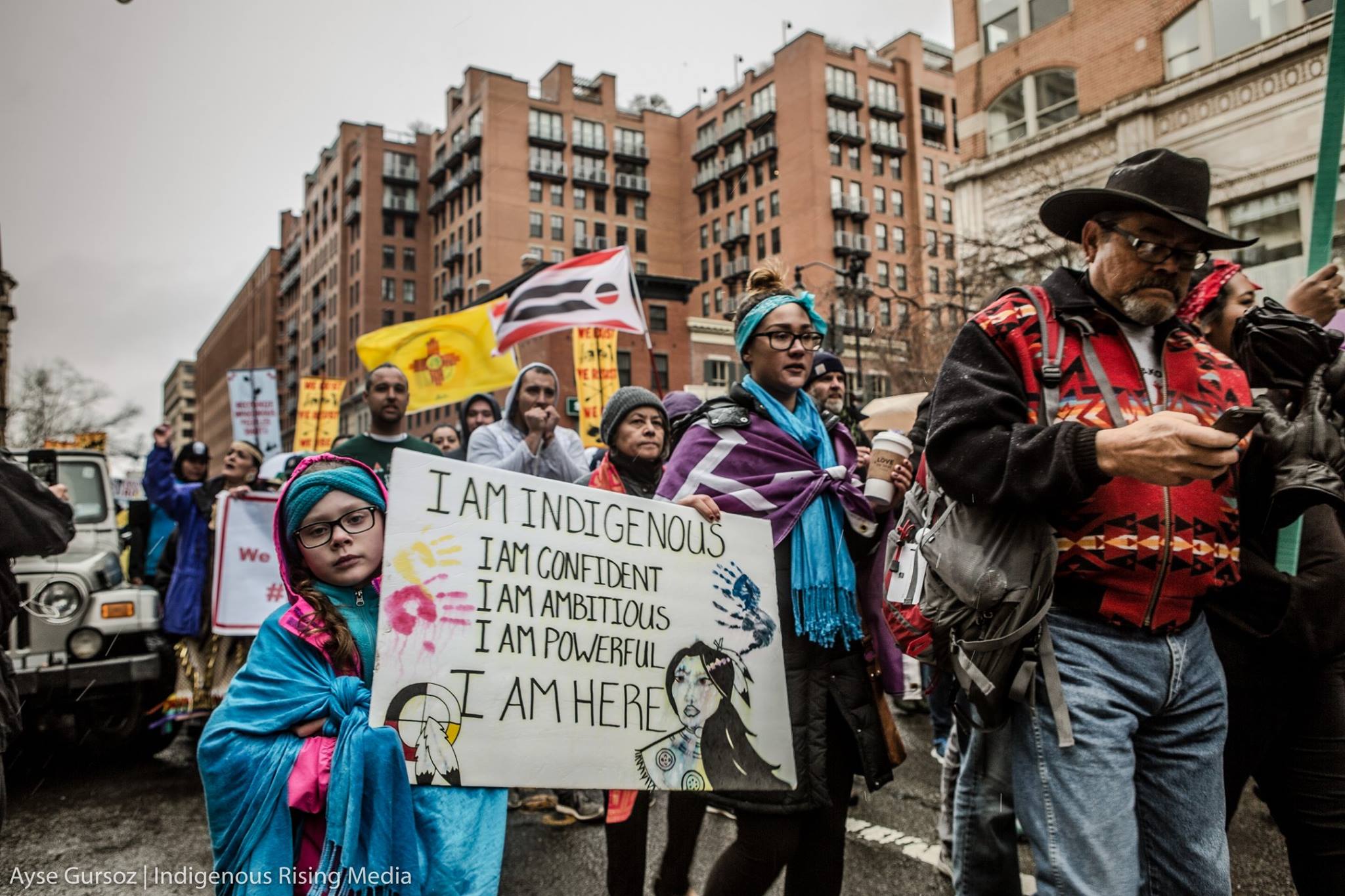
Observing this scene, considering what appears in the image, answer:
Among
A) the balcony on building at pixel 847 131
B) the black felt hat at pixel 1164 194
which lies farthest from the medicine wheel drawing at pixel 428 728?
the balcony on building at pixel 847 131

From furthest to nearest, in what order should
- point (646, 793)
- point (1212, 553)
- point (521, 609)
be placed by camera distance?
point (646, 793) → point (521, 609) → point (1212, 553)

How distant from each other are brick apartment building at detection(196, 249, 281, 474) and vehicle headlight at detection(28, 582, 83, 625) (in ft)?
324

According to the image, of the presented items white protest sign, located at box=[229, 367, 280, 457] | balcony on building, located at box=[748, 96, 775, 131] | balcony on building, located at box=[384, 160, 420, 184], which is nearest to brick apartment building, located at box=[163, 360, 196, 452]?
balcony on building, located at box=[384, 160, 420, 184]

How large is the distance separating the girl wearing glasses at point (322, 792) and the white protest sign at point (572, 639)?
0.09m

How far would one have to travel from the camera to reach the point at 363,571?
246cm

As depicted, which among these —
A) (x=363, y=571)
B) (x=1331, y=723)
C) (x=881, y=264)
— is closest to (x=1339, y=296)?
(x=1331, y=723)

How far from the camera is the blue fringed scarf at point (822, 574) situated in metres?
2.87

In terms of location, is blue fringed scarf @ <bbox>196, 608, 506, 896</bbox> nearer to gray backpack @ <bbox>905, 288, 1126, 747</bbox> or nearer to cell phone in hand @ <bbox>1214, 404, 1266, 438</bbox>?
gray backpack @ <bbox>905, 288, 1126, 747</bbox>

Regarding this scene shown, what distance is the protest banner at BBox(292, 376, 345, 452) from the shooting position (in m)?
16.2

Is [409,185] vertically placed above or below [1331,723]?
above

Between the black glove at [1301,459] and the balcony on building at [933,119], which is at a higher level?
the balcony on building at [933,119]

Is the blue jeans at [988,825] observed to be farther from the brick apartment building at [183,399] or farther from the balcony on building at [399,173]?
the brick apartment building at [183,399]

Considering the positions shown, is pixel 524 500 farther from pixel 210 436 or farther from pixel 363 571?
pixel 210 436

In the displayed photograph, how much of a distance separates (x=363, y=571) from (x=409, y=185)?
9001 cm
